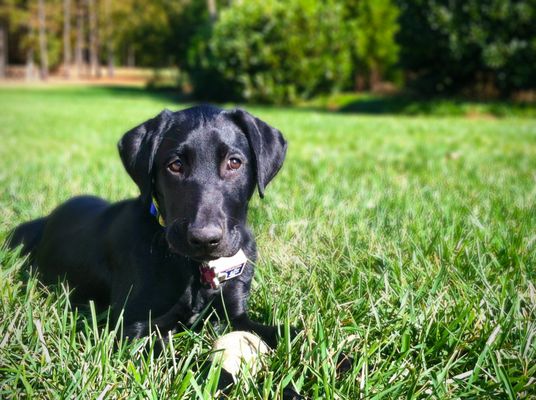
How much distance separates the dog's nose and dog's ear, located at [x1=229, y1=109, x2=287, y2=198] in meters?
0.49

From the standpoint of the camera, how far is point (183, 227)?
242 cm

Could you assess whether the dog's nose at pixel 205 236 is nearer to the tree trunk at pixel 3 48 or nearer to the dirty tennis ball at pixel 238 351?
the dirty tennis ball at pixel 238 351

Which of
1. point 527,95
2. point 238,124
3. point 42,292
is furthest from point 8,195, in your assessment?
point 527,95

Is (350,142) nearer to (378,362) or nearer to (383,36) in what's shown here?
(378,362)

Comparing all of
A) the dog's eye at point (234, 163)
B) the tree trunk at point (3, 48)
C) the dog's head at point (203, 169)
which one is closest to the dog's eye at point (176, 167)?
the dog's head at point (203, 169)

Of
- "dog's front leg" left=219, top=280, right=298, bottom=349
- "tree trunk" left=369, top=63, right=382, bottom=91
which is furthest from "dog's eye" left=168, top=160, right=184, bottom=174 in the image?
"tree trunk" left=369, top=63, right=382, bottom=91

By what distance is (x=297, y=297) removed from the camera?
2635 millimetres

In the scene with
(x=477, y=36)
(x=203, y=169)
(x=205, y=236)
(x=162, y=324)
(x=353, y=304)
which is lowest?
(x=162, y=324)

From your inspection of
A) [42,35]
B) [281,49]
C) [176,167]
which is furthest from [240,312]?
[42,35]

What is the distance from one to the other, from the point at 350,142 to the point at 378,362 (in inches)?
300

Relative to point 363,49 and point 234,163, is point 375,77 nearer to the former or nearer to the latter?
point 363,49

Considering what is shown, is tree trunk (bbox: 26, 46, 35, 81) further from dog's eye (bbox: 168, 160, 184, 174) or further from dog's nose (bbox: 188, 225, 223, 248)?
dog's nose (bbox: 188, 225, 223, 248)

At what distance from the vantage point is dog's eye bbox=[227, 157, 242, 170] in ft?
9.03

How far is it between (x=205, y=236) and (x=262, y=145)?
739mm
